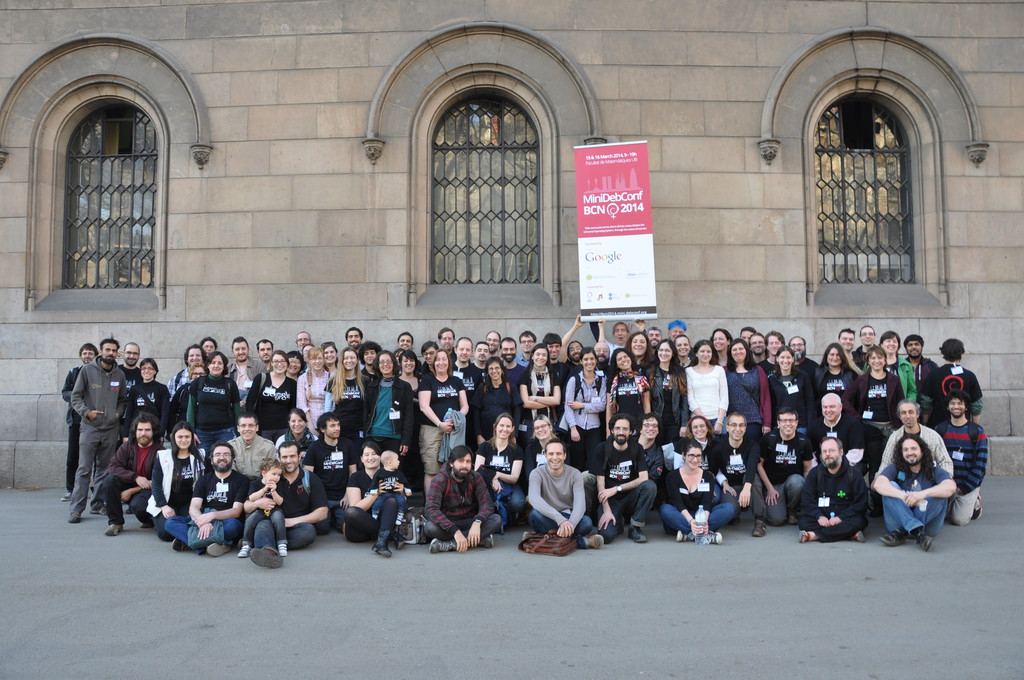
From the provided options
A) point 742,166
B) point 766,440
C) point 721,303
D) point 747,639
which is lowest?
point 747,639

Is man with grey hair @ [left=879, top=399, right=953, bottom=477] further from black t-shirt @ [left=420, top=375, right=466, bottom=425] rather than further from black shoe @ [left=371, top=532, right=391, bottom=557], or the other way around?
black shoe @ [left=371, top=532, right=391, bottom=557]

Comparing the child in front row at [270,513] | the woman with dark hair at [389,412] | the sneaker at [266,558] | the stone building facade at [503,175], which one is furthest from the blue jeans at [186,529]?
the stone building facade at [503,175]

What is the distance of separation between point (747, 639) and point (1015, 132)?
10528mm

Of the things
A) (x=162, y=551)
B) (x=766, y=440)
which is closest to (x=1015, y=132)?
(x=766, y=440)

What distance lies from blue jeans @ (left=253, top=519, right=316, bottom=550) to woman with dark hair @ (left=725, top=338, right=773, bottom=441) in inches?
189

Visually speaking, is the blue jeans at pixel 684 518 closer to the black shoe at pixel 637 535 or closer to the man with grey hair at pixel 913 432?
the black shoe at pixel 637 535

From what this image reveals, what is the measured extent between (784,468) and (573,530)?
2.60 meters

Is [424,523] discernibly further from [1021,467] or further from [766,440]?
[1021,467]

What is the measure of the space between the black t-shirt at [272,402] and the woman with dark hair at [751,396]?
16.7 feet

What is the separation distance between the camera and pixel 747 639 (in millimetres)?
5480

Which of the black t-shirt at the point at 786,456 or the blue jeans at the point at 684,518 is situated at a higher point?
A: the black t-shirt at the point at 786,456

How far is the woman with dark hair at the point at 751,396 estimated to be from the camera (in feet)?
31.4

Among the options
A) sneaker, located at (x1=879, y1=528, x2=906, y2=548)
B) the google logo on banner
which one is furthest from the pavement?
the google logo on banner

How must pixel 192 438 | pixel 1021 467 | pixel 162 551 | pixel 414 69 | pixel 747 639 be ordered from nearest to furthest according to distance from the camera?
pixel 747 639 → pixel 162 551 → pixel 192 438 → pixel 1021 467 → pixel 414 69
